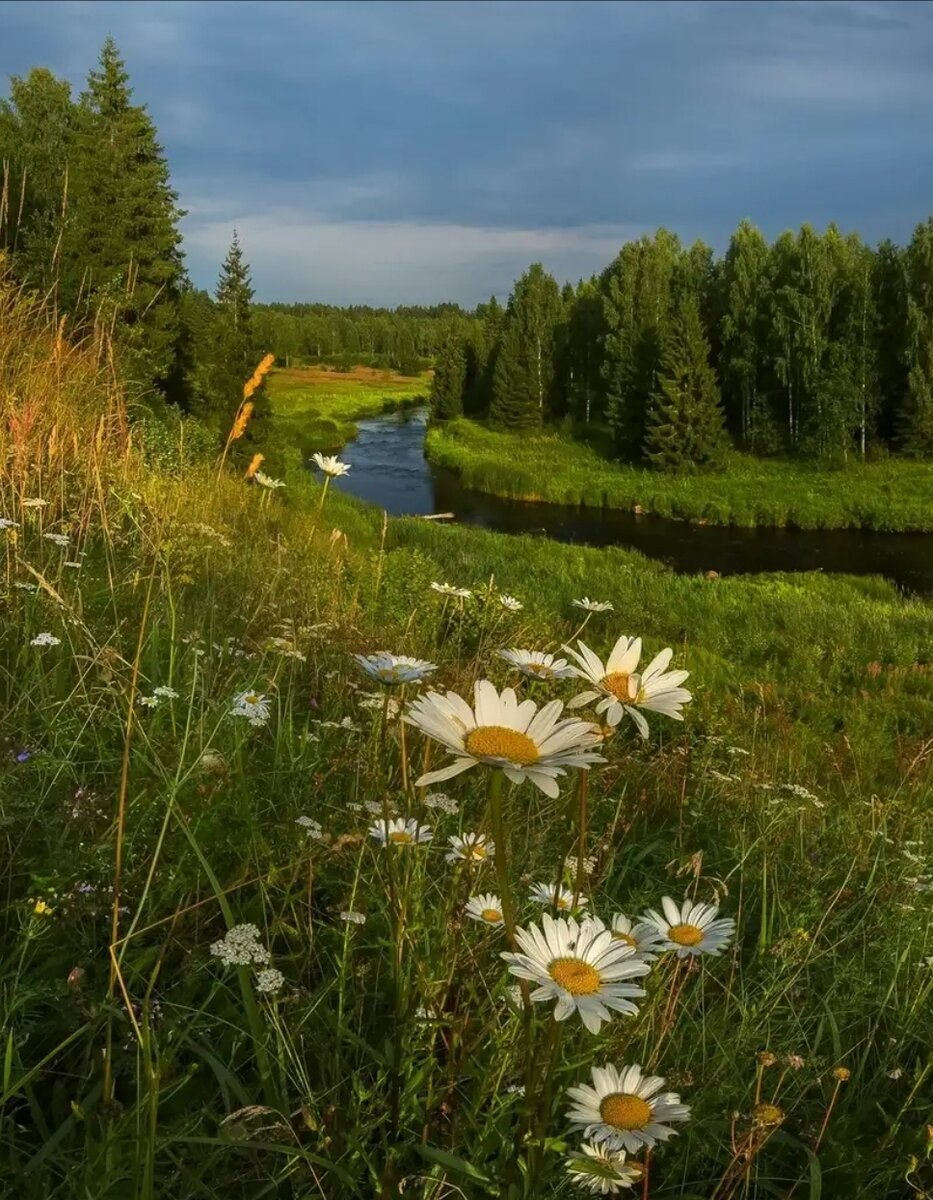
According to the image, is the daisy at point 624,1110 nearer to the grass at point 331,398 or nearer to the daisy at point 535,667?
the daisy at point 535,667

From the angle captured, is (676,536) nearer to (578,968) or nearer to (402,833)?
(402,833)

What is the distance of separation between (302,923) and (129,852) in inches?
13.3

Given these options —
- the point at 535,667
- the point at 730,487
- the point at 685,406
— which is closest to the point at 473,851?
the point at 535,667

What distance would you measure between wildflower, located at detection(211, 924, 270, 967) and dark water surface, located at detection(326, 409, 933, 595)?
22.2 m

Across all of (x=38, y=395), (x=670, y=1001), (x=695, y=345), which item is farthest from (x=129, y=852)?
(x=695, y=345)

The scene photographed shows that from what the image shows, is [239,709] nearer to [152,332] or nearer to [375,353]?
[152,332]

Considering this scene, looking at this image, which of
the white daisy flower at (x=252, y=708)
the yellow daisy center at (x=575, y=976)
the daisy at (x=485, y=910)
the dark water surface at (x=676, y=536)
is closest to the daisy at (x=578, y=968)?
the yellow daisy center at (x=575, y=976)

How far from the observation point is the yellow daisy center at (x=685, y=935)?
4.14 feet

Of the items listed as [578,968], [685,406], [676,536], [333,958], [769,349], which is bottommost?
[676,536]

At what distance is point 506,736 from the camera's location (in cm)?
106

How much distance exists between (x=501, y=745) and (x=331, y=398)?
76.2m

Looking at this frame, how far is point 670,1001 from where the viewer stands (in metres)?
1.43

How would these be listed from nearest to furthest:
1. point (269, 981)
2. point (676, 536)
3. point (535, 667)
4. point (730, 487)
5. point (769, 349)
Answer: point (269, 981), point (535, 667), point (676, 536), point (730, 487), point (769, 349)

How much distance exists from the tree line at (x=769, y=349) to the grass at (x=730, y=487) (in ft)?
5.06
